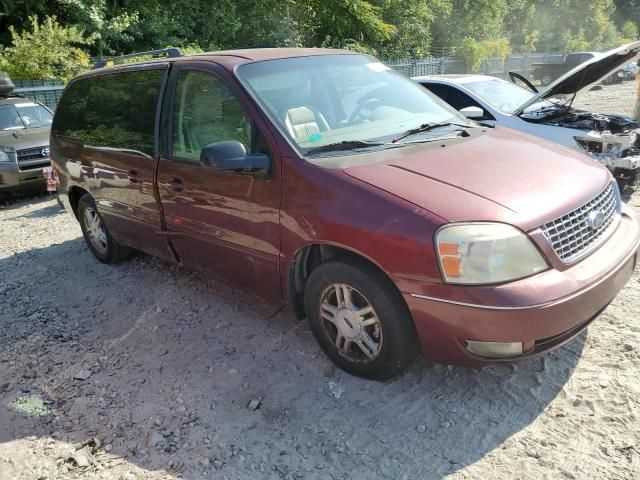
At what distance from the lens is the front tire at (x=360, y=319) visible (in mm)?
2854

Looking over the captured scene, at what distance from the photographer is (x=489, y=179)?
114 inches

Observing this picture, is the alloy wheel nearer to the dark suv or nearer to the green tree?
the dark suv

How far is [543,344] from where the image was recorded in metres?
2.71

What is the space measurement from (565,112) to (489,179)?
4.78 metres

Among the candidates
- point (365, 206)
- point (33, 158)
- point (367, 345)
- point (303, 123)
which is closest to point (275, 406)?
point (367, 345)

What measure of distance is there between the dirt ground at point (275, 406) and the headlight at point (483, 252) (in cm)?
80

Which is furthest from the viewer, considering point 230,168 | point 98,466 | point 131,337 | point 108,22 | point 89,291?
point 108,22

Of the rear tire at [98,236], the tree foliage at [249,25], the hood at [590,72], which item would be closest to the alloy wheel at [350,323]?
the rear tire at [98,236]

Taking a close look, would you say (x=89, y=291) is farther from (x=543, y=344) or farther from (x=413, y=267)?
(x=543, y=344)

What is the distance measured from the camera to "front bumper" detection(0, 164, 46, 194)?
858 centimetres

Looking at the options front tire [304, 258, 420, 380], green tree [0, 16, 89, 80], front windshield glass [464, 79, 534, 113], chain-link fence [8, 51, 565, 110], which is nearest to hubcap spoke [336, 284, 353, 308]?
front tire [304, 258, 420, 380]

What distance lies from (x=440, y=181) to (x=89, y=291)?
3.43 metres

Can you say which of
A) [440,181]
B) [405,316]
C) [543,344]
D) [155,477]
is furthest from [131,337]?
[543,344]

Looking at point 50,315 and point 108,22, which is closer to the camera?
point 50,315
